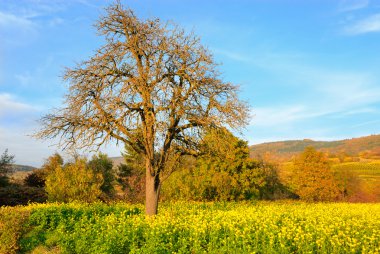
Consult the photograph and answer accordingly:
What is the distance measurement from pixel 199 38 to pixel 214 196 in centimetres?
2767

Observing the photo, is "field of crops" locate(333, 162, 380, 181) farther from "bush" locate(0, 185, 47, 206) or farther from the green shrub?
the green shrub

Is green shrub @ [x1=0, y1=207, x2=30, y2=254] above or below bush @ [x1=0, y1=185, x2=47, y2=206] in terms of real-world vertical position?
below

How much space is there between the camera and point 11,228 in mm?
14961

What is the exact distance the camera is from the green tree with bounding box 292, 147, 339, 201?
56.4 metres

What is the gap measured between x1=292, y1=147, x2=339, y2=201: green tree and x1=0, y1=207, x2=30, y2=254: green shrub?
158 ft

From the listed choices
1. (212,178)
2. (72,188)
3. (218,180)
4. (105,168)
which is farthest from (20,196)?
(105,168)

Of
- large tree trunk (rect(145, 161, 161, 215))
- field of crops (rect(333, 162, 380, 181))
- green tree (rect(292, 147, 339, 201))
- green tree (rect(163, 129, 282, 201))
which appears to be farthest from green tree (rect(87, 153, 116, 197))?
field of crops (rect(333, 162, 380, 181))

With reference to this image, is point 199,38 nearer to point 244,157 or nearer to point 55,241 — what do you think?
point 55,241

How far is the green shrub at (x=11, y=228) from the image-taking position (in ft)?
46.8

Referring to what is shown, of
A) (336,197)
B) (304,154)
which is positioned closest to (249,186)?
(304,154)

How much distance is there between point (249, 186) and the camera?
46625 mm

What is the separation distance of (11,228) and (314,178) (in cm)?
5076

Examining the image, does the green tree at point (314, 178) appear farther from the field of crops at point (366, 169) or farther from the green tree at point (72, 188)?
the field of crops at point (366, 169)

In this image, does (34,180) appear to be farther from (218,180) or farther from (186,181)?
(218,180)
